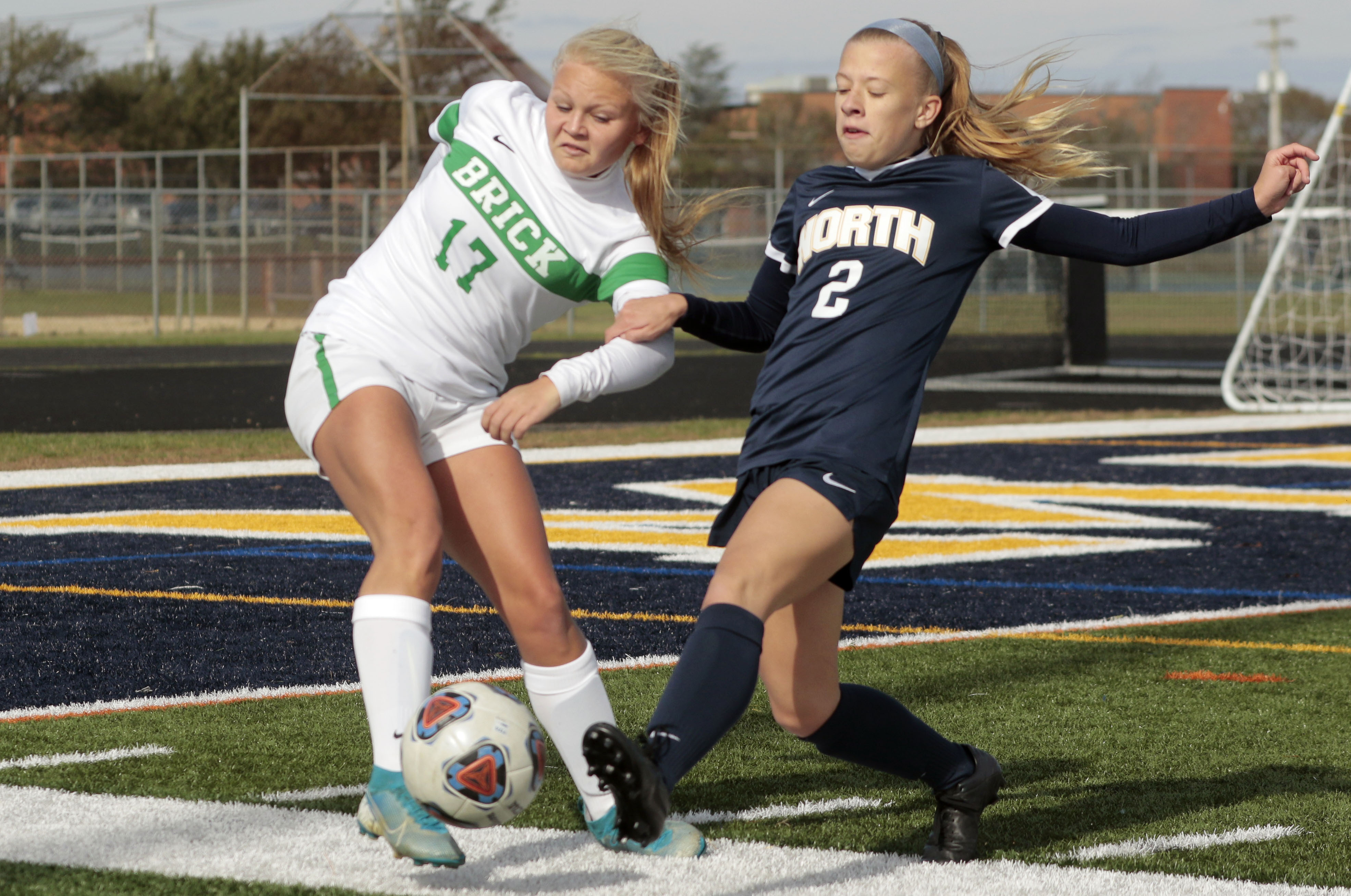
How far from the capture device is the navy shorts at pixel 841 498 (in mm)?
3480

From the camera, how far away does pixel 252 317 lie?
30.8 metres

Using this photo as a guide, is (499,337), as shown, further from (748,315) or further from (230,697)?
(230,697)

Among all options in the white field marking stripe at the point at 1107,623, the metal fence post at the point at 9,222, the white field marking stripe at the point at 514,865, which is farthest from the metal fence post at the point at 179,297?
the white field marking stripe at the point at 514,865

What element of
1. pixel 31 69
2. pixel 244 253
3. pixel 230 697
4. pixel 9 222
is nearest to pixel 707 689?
pixel 230 697

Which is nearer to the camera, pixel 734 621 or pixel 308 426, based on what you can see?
pixel 734 621

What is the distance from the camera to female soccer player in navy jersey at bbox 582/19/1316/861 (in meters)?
3.50

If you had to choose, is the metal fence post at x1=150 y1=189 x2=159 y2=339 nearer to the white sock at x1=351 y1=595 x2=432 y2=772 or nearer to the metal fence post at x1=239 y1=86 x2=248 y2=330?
the metal fence post at x1=239 y1=86 x2=248 y2=330

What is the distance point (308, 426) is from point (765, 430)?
3.32 ft

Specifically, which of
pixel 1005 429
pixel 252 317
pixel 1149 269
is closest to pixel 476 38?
pixel 252 317

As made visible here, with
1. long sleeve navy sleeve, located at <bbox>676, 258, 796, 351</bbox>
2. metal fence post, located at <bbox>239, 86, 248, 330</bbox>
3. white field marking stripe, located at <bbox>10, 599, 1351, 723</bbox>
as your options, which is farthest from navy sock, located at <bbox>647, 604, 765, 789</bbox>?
metal fence post, located at <bbox>239, 86, 248, 330</bbox>

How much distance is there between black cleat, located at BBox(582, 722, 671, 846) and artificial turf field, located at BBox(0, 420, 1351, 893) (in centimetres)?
64

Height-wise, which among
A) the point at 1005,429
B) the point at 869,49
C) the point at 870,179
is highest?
the point at 869,49

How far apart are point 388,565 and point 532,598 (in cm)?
34

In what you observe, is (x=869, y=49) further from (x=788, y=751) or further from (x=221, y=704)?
(x=221, y=704)
